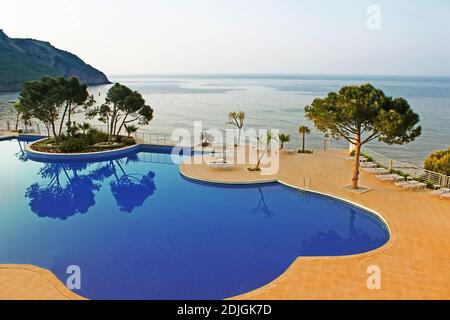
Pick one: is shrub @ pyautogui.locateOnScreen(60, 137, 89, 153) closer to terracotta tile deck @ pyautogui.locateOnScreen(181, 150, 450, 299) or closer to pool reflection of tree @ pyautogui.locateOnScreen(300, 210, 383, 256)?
terracotta tile deck @ pyautogui.locateOnScreen(181, 150, 450, 299)

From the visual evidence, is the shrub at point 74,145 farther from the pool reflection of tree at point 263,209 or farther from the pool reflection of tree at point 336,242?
the pool reflection of tree at point 336,242

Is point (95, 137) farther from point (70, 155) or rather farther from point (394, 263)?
point (394, 263)

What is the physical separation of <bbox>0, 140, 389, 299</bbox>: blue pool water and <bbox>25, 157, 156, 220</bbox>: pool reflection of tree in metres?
0.05

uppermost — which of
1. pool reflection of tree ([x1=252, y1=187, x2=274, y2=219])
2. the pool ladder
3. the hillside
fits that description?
the hillside

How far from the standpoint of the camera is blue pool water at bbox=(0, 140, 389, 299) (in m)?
8.38

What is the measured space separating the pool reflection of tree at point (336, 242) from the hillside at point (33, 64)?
114 meters

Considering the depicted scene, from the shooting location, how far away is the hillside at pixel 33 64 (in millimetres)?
104562

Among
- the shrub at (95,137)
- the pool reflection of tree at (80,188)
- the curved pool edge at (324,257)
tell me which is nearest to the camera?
the curved pool edge at (324,257)

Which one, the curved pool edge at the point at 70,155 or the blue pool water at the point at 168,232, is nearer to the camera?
the blue pool water at the point at 168,232

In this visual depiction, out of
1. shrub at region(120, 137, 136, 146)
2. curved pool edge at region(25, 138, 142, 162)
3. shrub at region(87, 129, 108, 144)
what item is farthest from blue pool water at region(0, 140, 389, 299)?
shrub at region(120, 137, 136, 146)

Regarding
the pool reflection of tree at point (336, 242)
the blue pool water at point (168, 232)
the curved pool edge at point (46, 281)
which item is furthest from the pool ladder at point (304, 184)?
the curved pool edge at point (46, 281)
